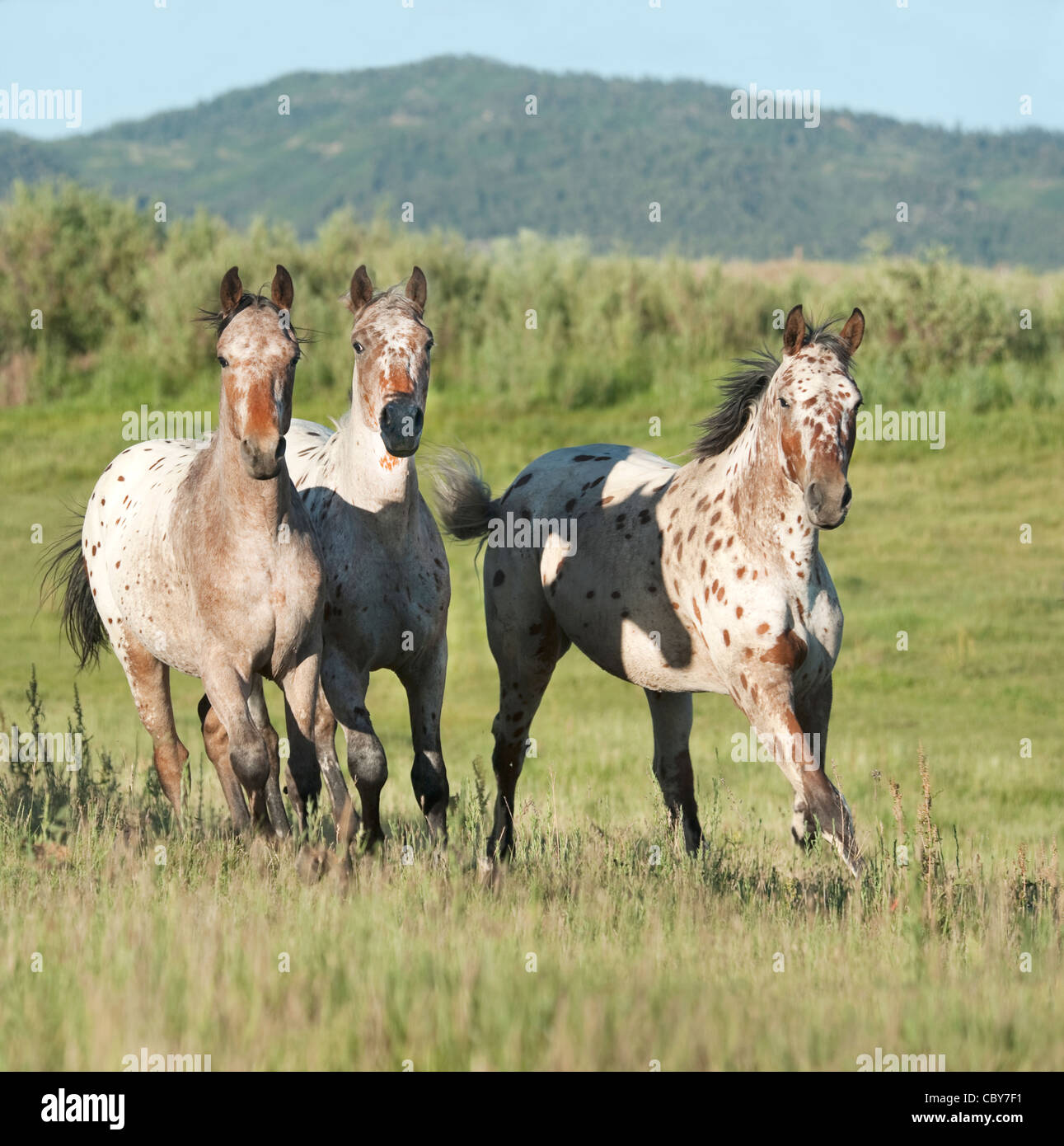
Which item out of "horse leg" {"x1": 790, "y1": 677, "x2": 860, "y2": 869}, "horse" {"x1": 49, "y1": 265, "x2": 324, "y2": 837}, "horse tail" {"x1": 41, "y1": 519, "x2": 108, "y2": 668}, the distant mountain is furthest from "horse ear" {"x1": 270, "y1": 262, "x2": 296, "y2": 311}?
the distant mountain

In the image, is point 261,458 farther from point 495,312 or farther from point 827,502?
point 495,312

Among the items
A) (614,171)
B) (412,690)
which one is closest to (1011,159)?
(614,171)

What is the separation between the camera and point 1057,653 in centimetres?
1803

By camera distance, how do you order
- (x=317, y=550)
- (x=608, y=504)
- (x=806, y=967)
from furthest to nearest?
(x=608, y=504)
(x=317, y=550)
(x=806, y=967)

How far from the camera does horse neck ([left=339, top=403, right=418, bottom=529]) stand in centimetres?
708

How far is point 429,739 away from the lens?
742cm

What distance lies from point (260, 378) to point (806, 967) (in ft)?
10.3

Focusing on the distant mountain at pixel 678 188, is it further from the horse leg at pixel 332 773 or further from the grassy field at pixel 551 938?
the horse leg at pixel 332 773

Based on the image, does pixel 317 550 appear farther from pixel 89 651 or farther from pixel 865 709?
pixel 865 709

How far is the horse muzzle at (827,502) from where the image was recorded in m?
6.39

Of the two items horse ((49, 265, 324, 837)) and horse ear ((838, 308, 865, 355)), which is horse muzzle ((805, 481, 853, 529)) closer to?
horse ear ((838, 308, 865, 355))

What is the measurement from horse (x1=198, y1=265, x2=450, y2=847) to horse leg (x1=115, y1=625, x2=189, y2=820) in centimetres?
127
